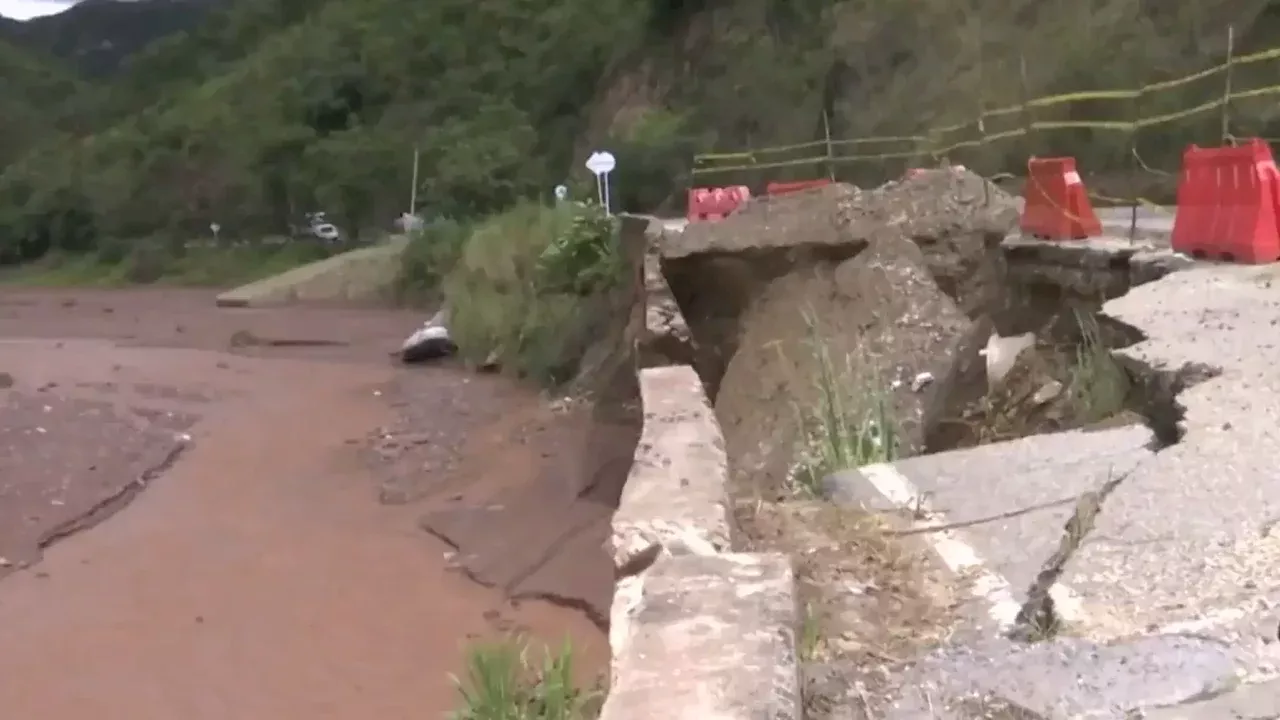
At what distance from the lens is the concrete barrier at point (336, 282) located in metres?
22.0

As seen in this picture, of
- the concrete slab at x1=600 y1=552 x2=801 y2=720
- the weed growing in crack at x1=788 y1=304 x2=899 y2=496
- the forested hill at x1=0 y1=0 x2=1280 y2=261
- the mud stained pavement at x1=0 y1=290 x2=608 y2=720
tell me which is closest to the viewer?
the concrete slab at x1=600 y1=552 x2=801 y2=720

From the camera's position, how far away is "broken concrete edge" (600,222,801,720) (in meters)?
1.78

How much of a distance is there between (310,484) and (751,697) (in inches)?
323

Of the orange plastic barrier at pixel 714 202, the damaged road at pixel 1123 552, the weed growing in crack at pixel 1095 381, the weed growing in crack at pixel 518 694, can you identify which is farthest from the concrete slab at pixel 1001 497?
the orange plastic barrier at pixel 714 202

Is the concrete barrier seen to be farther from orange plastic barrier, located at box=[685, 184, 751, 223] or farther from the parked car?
orange plastic barrier, located at box=[685, 184, 751, 223]

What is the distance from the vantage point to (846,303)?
19.0ft

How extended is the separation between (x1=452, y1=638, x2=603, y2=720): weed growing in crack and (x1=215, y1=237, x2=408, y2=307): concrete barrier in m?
18.1

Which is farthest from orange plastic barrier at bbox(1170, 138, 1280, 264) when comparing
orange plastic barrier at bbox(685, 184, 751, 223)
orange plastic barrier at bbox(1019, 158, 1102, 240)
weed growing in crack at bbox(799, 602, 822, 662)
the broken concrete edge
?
orange plastic barrier at bbox(685, 184, 751, 223)

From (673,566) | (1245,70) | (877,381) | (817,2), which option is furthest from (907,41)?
(673,566)

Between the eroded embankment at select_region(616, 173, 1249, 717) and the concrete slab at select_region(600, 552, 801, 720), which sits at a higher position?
the concrete slab at select_region(600, 552, 801, 720)

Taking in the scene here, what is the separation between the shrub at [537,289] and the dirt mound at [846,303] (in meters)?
4.75

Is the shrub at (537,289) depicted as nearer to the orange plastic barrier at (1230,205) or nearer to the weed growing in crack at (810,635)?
the orange plastic barrier at (1230,205)

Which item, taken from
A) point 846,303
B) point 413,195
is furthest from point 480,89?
point 846,303

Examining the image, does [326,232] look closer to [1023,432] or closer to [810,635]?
[1023,432]
